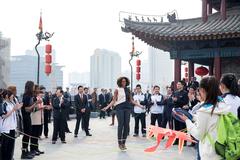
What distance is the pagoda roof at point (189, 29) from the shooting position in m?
11.0

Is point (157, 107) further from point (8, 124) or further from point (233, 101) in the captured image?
point (233, 101)

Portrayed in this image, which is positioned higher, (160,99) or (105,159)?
(160,99)

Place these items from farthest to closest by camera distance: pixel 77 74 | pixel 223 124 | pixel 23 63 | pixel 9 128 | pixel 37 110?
pixel 77 74, pixel 23 63, pixel 37 110, pixel 9 128, pixel 223 124

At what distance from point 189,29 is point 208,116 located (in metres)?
9.47

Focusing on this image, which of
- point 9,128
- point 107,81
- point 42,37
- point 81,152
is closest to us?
point 9,128

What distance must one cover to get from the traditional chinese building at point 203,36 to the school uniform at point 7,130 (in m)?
6.91

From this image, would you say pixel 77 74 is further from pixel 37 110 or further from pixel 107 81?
pixel 37 110

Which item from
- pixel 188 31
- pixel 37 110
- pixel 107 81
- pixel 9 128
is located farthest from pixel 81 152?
pixel 107 81

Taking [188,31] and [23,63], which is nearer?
[188,31]

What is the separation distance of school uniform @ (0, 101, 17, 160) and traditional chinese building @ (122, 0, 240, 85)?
691cm

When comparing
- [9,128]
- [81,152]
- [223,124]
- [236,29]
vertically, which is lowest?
[81,152]

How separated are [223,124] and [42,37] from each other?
46.4ft

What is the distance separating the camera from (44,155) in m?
7.52

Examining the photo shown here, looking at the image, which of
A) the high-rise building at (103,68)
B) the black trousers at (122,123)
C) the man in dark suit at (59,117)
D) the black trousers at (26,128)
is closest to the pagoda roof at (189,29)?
the man in dark suit at (59,117)
